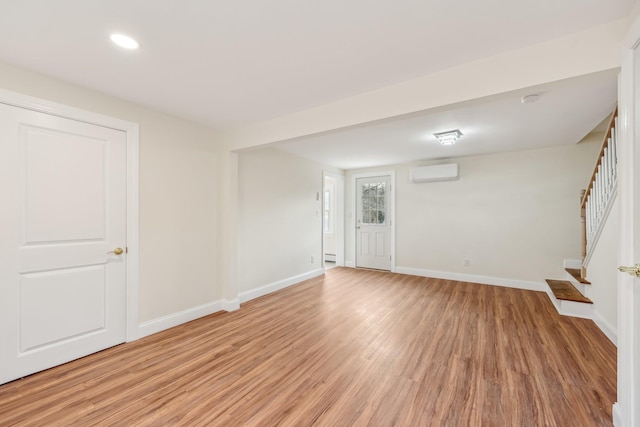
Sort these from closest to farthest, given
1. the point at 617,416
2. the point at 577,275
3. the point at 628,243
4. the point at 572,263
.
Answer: the point at 628,243 → the point at 617,416 → the point at 577,275 → the point at 572,263

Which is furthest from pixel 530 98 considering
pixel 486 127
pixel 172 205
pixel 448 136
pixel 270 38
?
pixel 172 205

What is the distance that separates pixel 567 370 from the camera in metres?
2.10

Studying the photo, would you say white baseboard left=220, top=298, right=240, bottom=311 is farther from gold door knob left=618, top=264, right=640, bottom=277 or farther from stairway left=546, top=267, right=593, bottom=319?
stairway left=546, top=267, right=593, bottom=319

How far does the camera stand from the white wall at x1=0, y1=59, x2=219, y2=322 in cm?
269

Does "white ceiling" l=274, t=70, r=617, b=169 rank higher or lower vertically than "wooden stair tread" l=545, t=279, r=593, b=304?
higher

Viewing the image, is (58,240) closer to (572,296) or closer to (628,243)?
(628,243)

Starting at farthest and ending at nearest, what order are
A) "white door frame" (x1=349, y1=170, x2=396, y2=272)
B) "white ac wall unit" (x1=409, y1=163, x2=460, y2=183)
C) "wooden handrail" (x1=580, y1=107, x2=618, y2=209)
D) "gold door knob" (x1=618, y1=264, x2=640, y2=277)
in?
"white door frame" (x1=349, y1=170, x2=396, y2=272) → "white ac wall unit" (x1=409, y1=163, x2=460, y2=183) → "wooden handrail" (x1=580, y1=107, x2=618, y2=209) → "gold door knob" (x1=618, y1=264, x2=640, y2=277)

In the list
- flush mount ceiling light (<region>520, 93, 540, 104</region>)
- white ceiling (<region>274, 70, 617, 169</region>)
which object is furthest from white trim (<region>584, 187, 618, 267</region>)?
flush mount ceiling light (<region>520, 93, 540, 104</region>)

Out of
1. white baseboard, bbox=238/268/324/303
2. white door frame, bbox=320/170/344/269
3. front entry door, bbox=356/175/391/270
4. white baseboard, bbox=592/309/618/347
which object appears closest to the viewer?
white baseboard, bbox=592/309/618/347

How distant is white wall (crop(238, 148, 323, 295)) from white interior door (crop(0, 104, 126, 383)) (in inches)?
58.6

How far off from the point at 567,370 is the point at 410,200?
12.2ft

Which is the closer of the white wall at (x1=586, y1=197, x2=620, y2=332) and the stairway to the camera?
the white wall at (x1=586, y1=197, x2=620, y2=332)

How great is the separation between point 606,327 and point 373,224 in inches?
152

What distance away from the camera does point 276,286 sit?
14.1 feet
